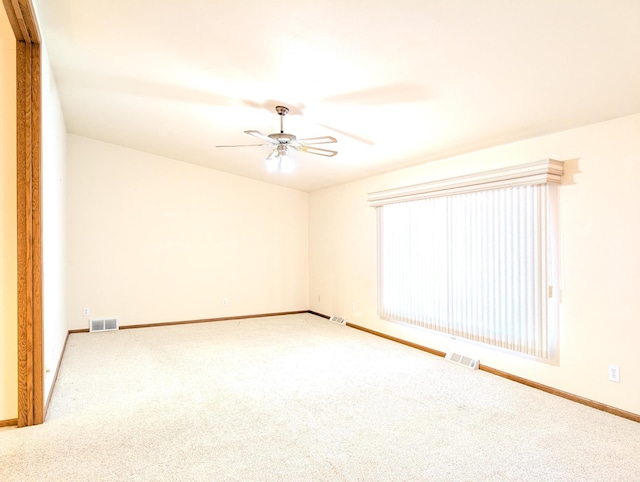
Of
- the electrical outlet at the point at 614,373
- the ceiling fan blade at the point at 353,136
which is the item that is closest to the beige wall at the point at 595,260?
the electrical outlet at the point at 614,373

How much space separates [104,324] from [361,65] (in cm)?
528

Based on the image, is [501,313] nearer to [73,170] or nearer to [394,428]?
[394,428]

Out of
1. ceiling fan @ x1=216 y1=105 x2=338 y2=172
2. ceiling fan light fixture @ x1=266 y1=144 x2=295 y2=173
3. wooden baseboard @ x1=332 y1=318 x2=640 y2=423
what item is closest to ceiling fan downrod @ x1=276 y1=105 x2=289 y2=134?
ceiling fan @ x1=216 y1=105 x2=338 y2=172

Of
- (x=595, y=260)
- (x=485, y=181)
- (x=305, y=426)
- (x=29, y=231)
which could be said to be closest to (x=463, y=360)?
(x=595, y=260)

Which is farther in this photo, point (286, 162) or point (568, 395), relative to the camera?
point (286, 162)

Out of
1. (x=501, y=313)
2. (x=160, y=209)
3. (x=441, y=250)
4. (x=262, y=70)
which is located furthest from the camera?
(x=160, y=209)

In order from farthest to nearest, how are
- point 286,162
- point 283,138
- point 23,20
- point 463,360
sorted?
1. point 463,360
2. point 286,162
3. point 283,138
4. point 23,20

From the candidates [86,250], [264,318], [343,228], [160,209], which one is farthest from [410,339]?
[86,250]

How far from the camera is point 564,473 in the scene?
2201 mm

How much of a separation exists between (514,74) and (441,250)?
235 centimetres

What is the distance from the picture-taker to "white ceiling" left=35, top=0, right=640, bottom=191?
217 centimetres

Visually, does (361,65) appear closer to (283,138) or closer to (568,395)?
(283,138)

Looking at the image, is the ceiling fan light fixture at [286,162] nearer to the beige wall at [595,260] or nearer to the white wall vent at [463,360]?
the beige wall at [595,260]

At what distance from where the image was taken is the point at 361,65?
109 inches
